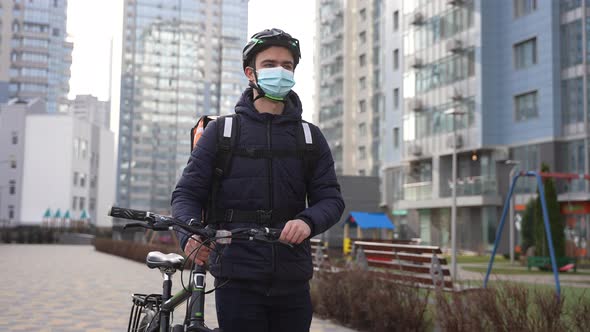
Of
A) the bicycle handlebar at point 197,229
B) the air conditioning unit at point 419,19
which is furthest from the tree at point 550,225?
the air conditioning unit at point 419,19

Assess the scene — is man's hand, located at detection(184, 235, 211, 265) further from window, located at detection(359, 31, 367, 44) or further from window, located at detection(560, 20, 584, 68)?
window, located at detection(359, 31, 367, 44)

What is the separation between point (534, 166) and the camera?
43469 millimetres

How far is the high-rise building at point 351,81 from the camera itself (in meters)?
83.0

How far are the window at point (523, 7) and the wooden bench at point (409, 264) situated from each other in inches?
1309

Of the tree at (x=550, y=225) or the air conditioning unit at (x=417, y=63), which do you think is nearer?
the tree at (x=550, y=225)

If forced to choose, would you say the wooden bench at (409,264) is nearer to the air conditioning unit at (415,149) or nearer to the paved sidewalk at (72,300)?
the paved sidewalk at (72,300)

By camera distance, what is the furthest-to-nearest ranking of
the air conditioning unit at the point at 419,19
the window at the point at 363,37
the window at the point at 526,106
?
1. the window at the point at 363,37
2. the air conditioning unit at the point at 419,19
3. the window at the point at 526,106

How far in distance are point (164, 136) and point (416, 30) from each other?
359ft

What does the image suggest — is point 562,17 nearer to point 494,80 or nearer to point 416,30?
point 494,80

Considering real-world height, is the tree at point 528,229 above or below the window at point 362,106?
below

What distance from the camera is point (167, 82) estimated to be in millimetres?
161500

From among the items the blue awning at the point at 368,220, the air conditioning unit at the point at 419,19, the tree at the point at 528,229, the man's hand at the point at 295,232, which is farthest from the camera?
the air conditioning unit at the point at 419,19

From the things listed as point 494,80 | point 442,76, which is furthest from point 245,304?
point 442,76

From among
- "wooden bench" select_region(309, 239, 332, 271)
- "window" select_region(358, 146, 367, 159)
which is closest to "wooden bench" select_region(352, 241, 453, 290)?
"wooden bench" select_region(309, 239, 332, 271)
